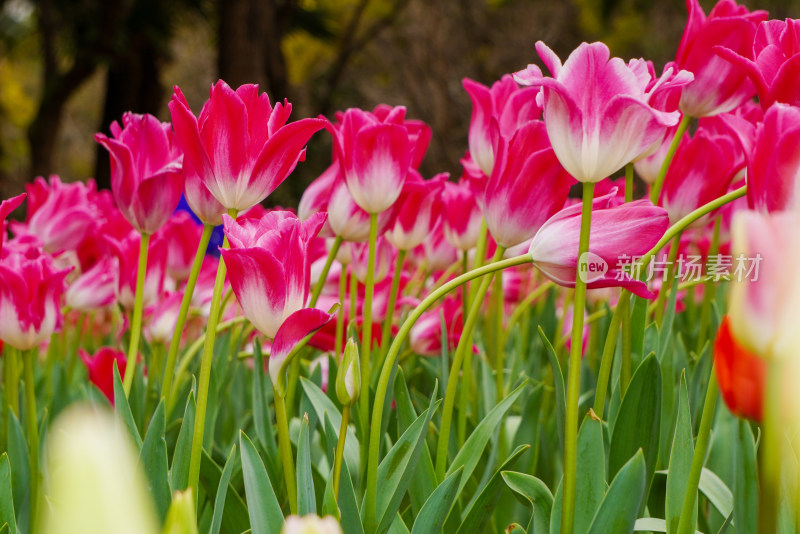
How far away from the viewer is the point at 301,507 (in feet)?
1.67

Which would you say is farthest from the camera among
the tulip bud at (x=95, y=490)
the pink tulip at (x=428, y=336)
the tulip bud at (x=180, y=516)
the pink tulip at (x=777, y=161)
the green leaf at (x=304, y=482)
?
the pink tulip at (x=428, y=336)

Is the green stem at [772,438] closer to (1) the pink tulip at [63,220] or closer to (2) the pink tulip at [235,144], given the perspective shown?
(2) the pink tulip at [235,144]

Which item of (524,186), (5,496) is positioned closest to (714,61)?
(524,186)

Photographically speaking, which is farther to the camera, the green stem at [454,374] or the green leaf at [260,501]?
the green stem at [454,374]

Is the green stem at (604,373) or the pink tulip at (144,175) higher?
the pink tulip at (144,175)

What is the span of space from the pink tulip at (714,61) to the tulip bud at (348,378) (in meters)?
0.40

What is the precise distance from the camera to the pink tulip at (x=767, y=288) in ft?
0.92

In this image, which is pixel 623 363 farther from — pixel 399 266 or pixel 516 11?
pixel 516 11

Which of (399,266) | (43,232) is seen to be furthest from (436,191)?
(43,232)

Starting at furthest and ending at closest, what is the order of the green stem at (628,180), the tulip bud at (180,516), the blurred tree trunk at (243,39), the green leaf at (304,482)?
the blurred tree trunk at (243,39), the green stem at (628,180), the green leaf at (304,482), the tulip bud at (180,516)

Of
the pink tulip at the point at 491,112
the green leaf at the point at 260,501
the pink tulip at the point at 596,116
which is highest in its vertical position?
the pink tulip at the point at 491,112

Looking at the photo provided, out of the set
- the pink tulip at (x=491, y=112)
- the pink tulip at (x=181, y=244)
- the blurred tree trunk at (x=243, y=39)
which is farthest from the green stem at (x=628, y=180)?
the blurred tree trunk at (x=243, y=39)

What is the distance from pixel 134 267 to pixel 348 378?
0.56 meters

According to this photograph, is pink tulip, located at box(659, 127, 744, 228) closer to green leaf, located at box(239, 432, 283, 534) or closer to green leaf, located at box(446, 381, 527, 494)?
green leaf, located at box(446, 381, 527, 494)
